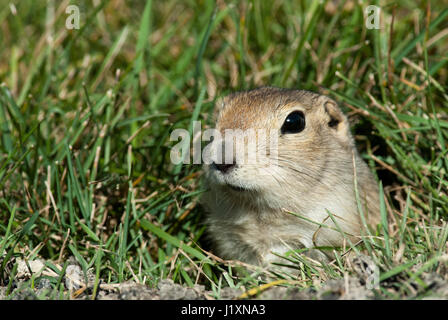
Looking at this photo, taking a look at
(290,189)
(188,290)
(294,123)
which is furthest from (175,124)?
(188,290)

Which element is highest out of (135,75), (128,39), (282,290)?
(128,39)

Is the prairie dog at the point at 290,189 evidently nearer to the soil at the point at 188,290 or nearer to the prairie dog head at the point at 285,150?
the prairie dog head at the point at 285,150

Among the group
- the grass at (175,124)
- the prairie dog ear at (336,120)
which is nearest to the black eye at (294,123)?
the prairie dog ear at (336,120)

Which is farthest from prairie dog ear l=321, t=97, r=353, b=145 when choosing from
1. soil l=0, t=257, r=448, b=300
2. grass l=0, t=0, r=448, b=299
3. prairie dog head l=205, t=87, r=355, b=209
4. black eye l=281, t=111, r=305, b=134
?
soil l=0, t=257, r=448, b=300

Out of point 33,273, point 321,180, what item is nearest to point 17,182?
point 33,273

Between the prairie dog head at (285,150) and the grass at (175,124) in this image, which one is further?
the grass at (175,124)

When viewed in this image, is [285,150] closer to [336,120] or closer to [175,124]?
[336,120]

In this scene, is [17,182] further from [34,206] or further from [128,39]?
[128,39]
